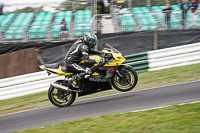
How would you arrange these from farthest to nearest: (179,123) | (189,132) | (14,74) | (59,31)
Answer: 1. (59,31)
2. (14,74)
3. (179,123)
4. (189,132)

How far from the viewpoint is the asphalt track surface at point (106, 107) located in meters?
6.15

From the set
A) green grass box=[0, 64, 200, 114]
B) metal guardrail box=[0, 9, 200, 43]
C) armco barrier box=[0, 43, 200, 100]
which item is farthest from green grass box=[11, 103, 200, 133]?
metal guardrail box=[0, 9, 200, 43]

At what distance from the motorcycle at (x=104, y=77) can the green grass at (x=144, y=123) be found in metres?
1.70

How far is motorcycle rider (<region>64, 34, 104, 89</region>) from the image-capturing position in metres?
6.90

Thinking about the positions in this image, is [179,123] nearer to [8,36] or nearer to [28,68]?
[28,68]

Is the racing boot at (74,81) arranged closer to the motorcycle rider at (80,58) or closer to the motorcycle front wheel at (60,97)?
the motorcycle rider at (80,58)

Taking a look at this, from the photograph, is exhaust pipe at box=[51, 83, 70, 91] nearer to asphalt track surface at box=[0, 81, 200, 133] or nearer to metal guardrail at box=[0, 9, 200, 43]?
asphalt track surface at box=[0, 81, 200, 133]

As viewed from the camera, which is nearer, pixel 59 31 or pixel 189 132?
pixel 189 132

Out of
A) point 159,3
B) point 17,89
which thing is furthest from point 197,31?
point 17,89

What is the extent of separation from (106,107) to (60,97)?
1.50 metres

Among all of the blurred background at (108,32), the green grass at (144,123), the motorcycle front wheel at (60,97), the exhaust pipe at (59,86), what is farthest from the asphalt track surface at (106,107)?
the blurred background at (108,32)

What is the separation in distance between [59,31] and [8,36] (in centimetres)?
246

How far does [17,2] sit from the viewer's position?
45.8 feet

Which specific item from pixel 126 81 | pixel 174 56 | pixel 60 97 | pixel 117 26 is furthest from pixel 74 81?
pixel 117 26
